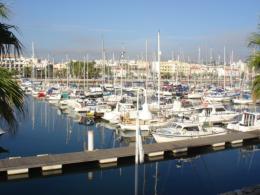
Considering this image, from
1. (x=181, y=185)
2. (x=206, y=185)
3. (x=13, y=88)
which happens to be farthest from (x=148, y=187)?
(x=13, y=88)

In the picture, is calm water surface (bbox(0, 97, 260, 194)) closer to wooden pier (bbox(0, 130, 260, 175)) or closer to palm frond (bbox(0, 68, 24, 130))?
wooden pier (bbox(0, 130, 260, 175))

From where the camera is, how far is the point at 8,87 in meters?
4.08

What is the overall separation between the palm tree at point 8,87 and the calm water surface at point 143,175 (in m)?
11.5

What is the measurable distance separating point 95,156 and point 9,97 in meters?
18.3

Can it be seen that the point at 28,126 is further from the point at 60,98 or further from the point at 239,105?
the point at 239,105

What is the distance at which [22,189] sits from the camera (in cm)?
1884

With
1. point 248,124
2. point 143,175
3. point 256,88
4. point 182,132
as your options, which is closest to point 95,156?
point 143,175

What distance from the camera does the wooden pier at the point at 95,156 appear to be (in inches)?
782

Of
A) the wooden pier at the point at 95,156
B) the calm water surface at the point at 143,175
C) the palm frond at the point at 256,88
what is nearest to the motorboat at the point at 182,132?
the wooden pier at the point at 95,156

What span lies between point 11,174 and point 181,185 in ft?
29.5

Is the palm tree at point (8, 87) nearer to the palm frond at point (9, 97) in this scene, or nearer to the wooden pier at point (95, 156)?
the palm frond at point (9, 97)

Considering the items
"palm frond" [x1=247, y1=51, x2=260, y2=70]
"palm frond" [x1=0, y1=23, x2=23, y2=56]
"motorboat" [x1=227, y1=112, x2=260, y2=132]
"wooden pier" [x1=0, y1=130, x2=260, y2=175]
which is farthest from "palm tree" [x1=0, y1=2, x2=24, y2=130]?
"motorboat" [x1=227, y1=112, x2=260, y2=132]

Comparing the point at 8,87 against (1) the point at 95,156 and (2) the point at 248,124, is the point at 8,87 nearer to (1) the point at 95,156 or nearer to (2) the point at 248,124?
(1) the point at 95,156

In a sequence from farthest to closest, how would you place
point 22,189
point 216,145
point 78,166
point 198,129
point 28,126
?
point 28,126 → point 198,129 → point 216,145 → point 78,166 → point 22,189
